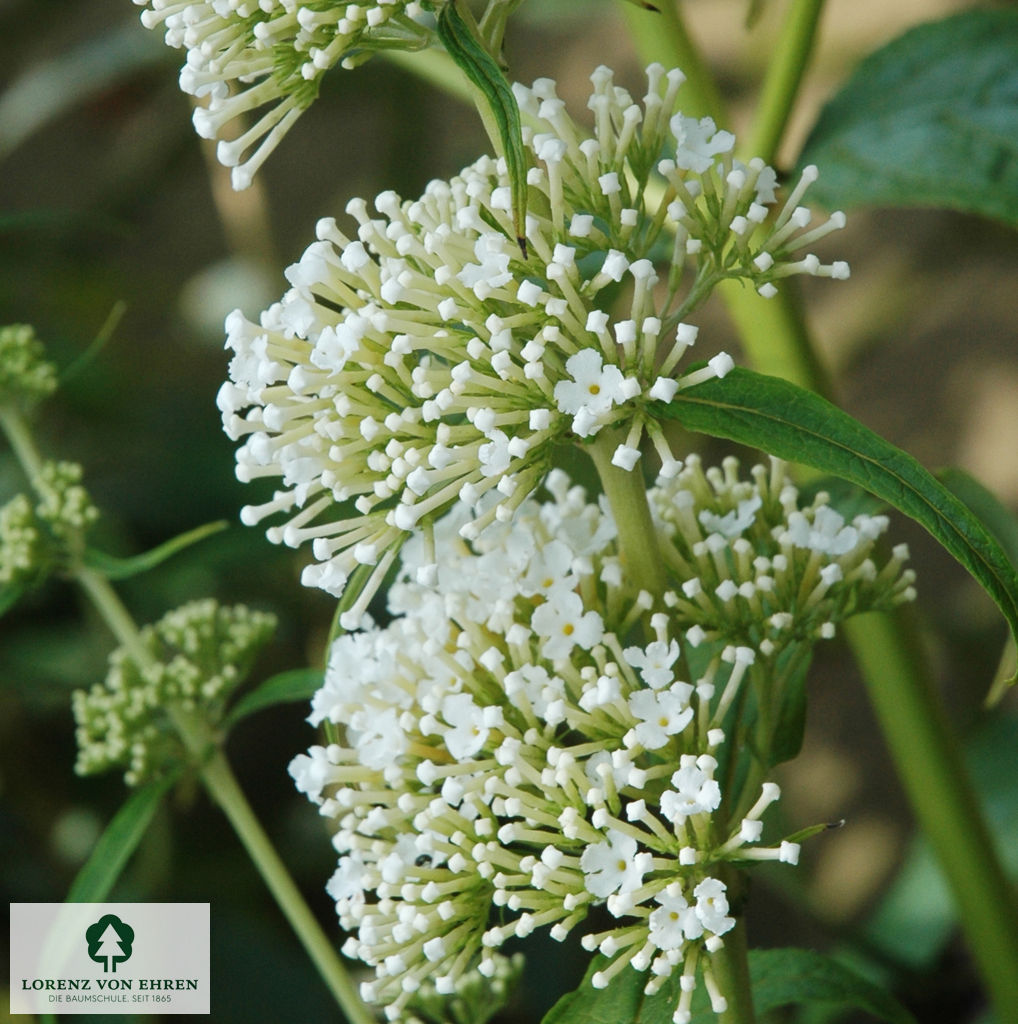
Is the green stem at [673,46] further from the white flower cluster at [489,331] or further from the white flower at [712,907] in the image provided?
the white flower at [712,907]

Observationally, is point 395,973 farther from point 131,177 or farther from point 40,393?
point 131,177

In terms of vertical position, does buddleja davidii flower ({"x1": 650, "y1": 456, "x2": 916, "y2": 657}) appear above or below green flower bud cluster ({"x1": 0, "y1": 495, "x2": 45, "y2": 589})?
below

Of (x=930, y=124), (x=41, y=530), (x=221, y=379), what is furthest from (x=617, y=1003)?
(x=221, y=379)

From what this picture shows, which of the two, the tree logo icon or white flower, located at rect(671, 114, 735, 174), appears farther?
the tree logo icon

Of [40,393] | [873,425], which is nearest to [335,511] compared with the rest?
[40,393]

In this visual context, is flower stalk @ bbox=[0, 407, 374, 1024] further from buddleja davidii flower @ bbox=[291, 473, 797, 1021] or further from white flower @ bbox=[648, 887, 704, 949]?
white flower @ bbox=[648, 887, 704, 949]

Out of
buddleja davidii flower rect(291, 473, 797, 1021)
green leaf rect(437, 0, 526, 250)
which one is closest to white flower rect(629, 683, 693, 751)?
buddleja davidii flower rect(291, 473, 797, 1021)
